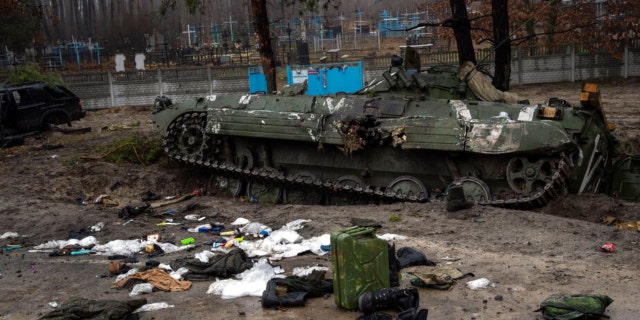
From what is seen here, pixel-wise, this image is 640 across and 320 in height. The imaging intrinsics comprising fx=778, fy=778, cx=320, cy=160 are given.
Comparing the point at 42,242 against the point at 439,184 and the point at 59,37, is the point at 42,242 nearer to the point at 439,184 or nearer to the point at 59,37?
the point at 439,184

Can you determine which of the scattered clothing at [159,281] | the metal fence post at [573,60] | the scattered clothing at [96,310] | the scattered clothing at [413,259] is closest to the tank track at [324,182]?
the scattered clothing at [413,259]

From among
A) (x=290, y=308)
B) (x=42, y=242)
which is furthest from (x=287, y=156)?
(x=290, y=308)

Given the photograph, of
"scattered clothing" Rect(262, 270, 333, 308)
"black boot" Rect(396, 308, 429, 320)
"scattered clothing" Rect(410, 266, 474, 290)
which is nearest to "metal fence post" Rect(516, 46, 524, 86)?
"scattered clothing" Rect(410, 266, 474, 290)

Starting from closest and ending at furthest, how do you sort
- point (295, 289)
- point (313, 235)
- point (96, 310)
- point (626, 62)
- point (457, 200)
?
point (96, 310)
point (295, 289)
point (313, 235)
point (457, 200)
point (626, 62)

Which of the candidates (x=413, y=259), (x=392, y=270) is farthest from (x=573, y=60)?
(x=392, y=270)

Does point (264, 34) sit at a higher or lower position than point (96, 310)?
higher

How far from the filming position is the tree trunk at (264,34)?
18391mm

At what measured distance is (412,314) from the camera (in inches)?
266

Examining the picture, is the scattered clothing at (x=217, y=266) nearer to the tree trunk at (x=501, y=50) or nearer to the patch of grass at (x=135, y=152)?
the patch of grass at (x=135, y=152)

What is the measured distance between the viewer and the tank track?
11.5 meters

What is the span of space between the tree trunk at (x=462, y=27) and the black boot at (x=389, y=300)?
1115 cm

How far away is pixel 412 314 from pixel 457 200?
4692mm

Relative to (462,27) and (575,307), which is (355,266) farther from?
(462,27)

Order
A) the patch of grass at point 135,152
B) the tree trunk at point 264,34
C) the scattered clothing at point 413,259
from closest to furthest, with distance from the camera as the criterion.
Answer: the scattered clothing at point 413,259
the patch of grass at point 135,152
the tree trunk at point 264,34
